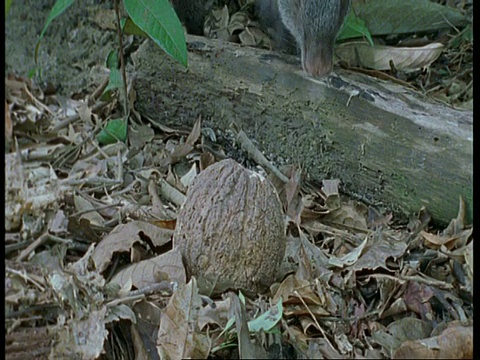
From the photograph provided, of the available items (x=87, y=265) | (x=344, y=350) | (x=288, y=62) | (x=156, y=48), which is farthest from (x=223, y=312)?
(x=156, y=48)

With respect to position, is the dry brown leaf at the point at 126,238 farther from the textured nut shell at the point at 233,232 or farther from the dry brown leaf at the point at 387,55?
the dry brown leaf at the point at 387,55

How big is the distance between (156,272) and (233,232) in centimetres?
21

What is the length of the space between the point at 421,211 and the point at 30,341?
1.14 metres

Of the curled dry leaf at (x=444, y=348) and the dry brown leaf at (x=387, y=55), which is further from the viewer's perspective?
the dry brown leaf at (x=387, y=55)

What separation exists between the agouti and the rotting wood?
62 millimetres

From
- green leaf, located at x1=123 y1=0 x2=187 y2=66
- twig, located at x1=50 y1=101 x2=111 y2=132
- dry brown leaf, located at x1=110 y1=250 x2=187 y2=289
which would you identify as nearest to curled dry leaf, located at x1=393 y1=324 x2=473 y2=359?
dry brown leaf, located at x1=110 y1=250 x2=187 y2=289

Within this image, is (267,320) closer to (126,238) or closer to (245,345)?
(245,345)

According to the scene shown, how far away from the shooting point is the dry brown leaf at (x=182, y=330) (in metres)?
1.39

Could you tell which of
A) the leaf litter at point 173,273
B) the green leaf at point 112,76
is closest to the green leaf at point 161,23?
the leaf litter at point 173,273

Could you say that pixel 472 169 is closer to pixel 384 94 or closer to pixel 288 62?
pixel 384 94

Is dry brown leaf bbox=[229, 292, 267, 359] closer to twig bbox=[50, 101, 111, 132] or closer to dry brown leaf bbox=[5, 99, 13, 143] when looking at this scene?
dry brown leaf bbox=[5, 99, 13, 143]

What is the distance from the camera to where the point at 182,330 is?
1.42 meters

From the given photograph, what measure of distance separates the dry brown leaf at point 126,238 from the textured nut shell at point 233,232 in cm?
15

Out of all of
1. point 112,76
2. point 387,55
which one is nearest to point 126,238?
point 112,76
